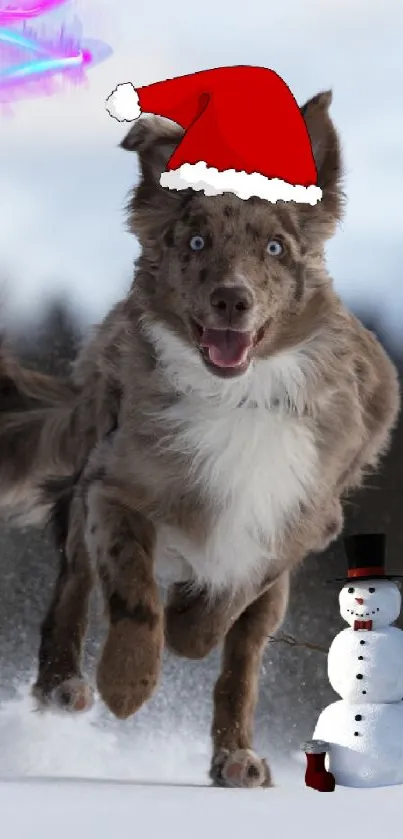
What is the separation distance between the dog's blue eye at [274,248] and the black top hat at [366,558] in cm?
62

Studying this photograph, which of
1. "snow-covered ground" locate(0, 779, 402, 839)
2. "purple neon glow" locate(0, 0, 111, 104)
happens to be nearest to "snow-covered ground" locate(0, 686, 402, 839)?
"snow-covered ground" locate(0, 779, 402, 839)

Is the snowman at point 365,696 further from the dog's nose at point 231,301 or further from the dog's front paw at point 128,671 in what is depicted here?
the dog's nose at point 231,301

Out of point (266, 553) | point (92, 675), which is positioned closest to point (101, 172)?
point (266, 553)

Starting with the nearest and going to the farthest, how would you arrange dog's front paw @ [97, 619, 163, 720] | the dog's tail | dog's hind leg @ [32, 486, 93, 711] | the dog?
dog's front paw @ [97, 619, 163, 720] → the dog → dog's hind leg @ [32, 486, 93, 711] → the dog's tail

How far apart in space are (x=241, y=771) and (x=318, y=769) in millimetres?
222

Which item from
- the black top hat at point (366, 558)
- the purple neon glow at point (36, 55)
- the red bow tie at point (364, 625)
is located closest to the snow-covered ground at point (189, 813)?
the red bow tie at point (364, 625)

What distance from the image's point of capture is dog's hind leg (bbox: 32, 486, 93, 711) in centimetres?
268

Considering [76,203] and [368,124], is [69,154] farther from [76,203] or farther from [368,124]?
[368,124]

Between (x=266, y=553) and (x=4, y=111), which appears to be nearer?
(x=266, y=553)

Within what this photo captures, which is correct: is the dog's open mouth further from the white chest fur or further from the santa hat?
the santa hat

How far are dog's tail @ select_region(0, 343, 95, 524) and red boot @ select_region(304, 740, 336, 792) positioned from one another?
84 cm

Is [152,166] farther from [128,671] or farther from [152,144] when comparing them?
[128,671]

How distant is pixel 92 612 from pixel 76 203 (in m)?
0.97

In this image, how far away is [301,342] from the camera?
8.20ft
